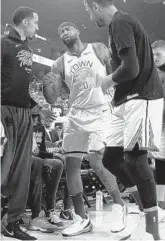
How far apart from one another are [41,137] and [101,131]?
2.15ft

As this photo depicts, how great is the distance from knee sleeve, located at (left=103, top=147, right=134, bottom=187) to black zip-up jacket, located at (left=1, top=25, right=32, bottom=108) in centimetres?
64

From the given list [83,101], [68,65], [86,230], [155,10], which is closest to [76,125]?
[83,101]

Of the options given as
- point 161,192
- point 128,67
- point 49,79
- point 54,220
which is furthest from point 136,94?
point 54,220

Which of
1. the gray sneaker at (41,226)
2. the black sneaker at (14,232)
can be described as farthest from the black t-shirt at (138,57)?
the gray sneaker at (41,226)

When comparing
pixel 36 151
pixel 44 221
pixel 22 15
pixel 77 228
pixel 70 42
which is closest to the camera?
pixel 77 228

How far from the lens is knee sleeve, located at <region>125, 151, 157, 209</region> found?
1.67m

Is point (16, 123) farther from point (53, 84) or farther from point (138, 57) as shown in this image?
point (138, 57)

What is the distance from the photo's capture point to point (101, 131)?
257cm

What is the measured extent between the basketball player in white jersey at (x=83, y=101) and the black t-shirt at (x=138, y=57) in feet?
2.07

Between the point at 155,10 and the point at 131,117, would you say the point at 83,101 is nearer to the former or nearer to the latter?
the point at 131,117

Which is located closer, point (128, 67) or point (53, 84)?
point (128, 67)

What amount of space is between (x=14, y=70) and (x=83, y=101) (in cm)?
61

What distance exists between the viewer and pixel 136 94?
5.85 ft

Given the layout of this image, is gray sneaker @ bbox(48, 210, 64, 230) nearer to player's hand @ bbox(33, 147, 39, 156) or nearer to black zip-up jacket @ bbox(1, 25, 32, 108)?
player's hand @ bbox(33, 147, 39, 156)
